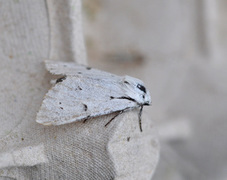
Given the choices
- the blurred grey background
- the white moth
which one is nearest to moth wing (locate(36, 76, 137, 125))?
the white moth

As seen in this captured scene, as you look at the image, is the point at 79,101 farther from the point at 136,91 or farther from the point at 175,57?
the point at 175,57

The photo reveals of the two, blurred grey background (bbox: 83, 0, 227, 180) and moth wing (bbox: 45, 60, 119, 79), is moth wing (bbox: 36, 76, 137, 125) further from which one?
blurred grey background (bbox: 83, 0, 227, 180)

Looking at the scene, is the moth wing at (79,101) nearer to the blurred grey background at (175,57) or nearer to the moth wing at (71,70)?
the moth wing at (71,70)

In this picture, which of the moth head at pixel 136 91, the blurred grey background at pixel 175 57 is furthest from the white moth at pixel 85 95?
the blurred grey background at pixel 175 57

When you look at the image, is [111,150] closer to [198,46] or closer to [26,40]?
[26,40]

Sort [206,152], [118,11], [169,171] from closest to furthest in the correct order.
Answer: [169,171] < [206,152] < [118,11]

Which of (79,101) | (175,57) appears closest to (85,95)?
(79,101)

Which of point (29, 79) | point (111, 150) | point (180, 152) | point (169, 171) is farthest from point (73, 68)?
point (180, 152)
